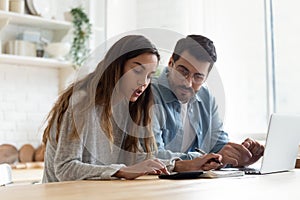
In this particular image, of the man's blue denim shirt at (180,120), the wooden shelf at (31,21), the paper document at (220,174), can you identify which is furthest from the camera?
the wooden shelf at (31,21)

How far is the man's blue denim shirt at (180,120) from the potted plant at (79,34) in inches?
56.2

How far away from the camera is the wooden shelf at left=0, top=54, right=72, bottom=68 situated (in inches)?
128

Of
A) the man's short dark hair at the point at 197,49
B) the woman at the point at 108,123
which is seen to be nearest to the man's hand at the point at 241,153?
the woman at the point at 108,123

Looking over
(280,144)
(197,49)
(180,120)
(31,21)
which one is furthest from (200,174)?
(31,21)

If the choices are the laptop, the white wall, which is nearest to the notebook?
the laptop

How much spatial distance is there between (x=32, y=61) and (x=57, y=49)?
0.19 metres

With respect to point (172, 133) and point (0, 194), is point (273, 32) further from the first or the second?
point (0, 194)

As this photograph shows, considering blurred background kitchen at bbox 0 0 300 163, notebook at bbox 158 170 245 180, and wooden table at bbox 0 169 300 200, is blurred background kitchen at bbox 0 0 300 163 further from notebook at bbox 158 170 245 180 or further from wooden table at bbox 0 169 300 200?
wooden table at bbox 0 169 300 200

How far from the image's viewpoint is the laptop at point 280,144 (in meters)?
1.68

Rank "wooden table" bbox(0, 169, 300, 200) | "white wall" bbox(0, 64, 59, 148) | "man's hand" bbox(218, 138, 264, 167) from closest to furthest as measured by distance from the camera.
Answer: "wooden table" bbox(0, 169, 300, 200) < "man's hand" bbox(218, 138, 264, 167) < "white wall" bbox(0, 64, 59, 148)

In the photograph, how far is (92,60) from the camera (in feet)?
11.7

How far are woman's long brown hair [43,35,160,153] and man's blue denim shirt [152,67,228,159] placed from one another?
202mm

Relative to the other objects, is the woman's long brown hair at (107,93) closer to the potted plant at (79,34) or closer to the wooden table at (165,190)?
the wooden table at (165,190)

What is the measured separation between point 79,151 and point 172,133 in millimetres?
675
